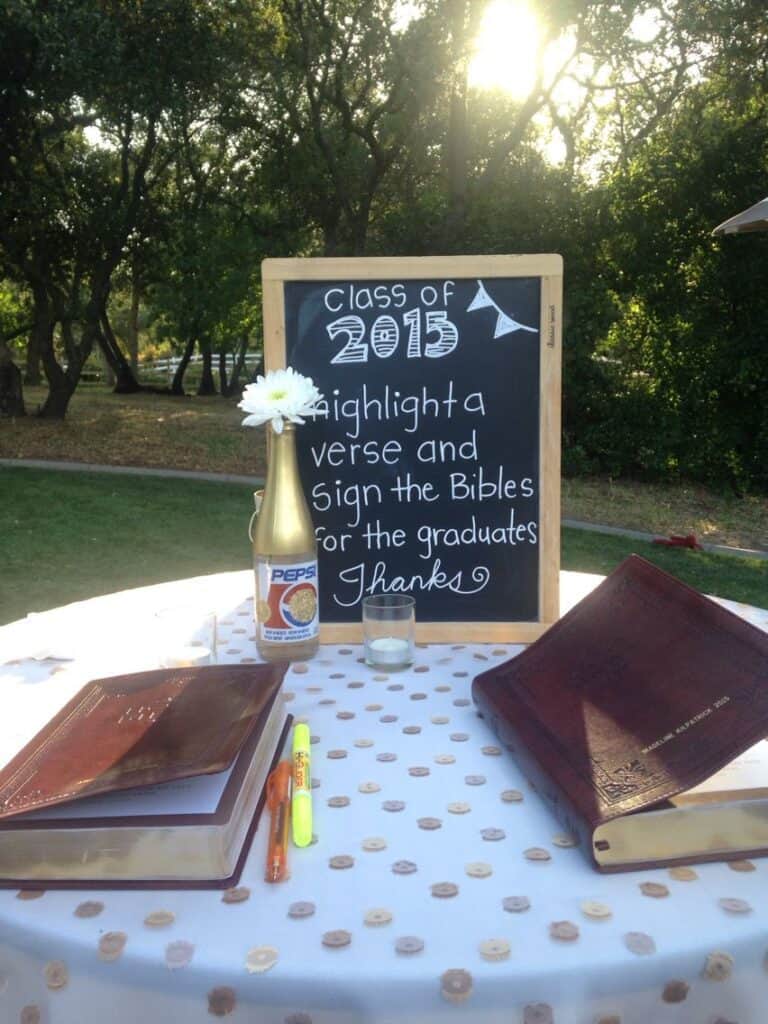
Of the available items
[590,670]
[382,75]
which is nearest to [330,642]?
[590,670]

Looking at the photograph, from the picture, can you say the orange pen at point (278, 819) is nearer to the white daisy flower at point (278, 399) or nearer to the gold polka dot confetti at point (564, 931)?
the gold polka dot confetti at point (564, 931)

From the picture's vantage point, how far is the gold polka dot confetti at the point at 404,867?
0.92m

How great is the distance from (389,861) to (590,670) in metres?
0.43

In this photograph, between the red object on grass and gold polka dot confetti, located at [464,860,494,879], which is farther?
the red object on grass

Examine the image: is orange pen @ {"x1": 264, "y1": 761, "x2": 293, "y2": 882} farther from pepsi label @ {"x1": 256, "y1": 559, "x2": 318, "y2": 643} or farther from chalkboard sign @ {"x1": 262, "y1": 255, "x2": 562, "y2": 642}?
chalkboard sign @ {"x1": 262, "y1": 255, "x2": 562, "y2": 642}

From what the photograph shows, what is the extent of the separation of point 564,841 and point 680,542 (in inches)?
246

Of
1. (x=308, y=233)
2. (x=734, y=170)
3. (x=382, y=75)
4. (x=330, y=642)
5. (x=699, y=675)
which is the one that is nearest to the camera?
(x=699, y=675)

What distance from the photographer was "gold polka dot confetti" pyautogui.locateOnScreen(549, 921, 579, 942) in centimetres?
81

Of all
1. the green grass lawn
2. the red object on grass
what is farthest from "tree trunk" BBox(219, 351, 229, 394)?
the red object on grass

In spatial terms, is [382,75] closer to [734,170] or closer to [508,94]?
[508,94]

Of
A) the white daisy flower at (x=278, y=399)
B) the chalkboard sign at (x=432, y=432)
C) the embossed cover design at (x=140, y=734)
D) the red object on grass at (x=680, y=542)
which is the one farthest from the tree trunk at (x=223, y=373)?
the embossed cover design at (x=140, y=734)

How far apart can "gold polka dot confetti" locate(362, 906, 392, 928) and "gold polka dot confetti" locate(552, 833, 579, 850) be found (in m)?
0.22

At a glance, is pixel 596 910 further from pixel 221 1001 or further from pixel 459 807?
pixel 221 1001

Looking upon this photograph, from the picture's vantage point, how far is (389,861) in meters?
0.94
